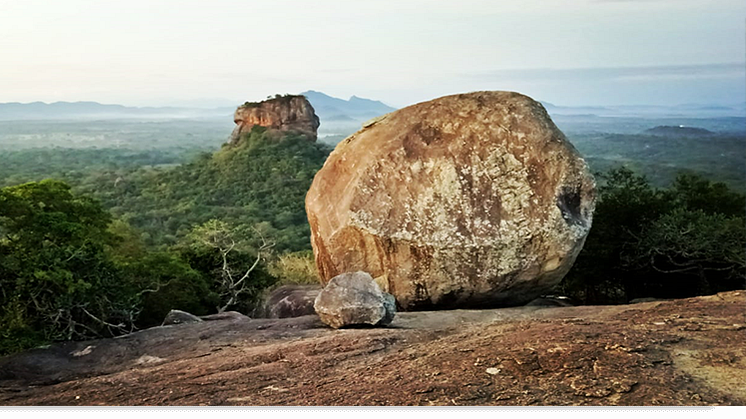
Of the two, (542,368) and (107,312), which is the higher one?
(542,368)

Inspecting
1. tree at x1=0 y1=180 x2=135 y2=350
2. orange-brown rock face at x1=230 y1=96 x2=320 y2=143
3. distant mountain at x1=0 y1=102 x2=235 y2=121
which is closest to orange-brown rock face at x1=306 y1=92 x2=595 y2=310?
tree at x1=0 y1=180 x2=135 y2=350

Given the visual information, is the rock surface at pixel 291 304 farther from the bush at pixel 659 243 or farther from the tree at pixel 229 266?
the bush at pixel 659 243

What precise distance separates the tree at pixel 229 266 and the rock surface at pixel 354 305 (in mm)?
3163

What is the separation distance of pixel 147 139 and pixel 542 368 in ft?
35.3

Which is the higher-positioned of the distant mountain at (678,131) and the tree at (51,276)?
the distant mountain at (678,131)

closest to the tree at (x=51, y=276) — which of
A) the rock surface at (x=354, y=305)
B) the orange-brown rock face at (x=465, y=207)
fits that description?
the rock surface at (x=354, y=305)

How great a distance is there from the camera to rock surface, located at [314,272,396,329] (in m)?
5.20

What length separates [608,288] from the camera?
30.5 feet

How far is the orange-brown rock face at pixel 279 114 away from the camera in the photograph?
75.3 feet

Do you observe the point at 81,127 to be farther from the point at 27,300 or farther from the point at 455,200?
the point at 455,200

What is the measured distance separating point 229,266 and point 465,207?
14.3 feet

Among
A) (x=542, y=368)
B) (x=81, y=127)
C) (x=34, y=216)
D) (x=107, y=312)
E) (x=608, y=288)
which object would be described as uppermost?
(x=81, y=127)

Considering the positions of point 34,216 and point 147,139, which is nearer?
point 34,216
